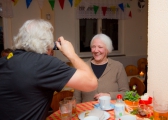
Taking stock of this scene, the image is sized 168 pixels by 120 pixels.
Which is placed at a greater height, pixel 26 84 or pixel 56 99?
pixel 26 84

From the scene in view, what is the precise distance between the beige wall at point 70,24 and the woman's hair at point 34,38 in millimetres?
3107

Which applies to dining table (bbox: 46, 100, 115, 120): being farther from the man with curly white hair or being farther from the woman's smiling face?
the woman's smiling face

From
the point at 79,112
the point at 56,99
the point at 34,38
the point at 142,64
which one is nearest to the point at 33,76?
the point at 34,38

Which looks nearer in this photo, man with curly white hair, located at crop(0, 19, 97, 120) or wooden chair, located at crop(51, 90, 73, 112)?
man with curly white hair, located at crop(0, 19, 97, 120)

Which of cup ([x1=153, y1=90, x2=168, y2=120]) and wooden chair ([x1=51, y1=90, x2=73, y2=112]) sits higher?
cup ([x1=153, y1=90, x2=168, y2=120])

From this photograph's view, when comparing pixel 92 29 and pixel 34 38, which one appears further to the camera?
pixel 92 29

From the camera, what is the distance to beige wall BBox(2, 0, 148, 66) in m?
4.03

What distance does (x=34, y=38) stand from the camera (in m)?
1.08

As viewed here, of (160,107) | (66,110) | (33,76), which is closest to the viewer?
(33,76)

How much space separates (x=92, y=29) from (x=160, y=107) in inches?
159

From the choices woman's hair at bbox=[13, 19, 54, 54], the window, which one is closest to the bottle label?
woman's hair at bbox=[13, 19, 54, 54]

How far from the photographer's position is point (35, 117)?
108 centimetres

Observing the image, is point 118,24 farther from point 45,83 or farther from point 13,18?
point 45,83

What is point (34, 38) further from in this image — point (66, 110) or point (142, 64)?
point (142, 64)
